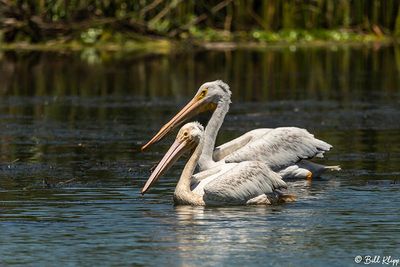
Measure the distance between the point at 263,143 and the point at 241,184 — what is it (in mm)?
2298

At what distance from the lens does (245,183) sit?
40.2ft

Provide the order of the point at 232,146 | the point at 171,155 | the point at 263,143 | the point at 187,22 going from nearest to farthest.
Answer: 1. the point at 171,155
2. the point at 263,143
3. the point at 232,146
4. the point at 187,22

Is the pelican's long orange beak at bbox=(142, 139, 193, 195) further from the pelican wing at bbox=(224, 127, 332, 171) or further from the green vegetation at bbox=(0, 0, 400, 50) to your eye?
the green vegetation at bbox=(0, 0, 400, 50)

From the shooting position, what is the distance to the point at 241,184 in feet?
40.1

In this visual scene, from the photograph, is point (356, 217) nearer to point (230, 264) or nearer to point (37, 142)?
point (230, 264)

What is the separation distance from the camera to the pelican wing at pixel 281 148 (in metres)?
14.3

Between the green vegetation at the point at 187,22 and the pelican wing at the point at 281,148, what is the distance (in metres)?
23.2

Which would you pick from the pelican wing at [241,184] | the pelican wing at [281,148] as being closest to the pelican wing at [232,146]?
the pelican wing at [281,148]

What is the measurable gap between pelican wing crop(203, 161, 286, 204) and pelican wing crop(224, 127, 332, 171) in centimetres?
174

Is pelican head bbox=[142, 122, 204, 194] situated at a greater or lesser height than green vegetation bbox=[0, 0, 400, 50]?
greater

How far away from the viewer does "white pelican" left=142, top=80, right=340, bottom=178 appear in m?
14.4

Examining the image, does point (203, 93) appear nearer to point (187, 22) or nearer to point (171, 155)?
point (171, 155)

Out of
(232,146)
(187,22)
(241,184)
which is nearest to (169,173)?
(232,146)

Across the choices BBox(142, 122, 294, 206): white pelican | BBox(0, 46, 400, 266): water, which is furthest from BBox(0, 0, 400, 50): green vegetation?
BBox(142, 122, 294, 206): white pelican
